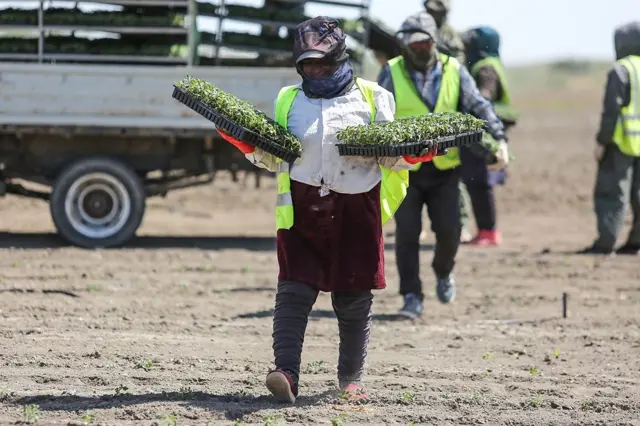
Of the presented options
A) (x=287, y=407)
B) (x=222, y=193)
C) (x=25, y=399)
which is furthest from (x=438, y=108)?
(x=222, y=193)

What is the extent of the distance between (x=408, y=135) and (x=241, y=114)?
2.70 feet

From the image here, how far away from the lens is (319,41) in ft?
20.2

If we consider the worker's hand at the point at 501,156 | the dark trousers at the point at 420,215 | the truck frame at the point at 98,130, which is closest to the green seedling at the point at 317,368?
the dark trousers at the point at 420,215

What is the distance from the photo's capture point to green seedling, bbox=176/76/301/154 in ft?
19.8

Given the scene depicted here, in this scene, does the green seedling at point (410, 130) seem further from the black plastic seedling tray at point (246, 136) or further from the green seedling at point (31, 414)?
the green seedling at point (31, 414)

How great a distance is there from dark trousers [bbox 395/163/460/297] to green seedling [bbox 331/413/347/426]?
3.02 m

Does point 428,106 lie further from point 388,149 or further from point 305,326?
point 305,326

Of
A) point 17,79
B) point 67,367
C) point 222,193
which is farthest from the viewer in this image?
point 222,193

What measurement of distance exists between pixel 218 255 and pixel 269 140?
649 centimetres

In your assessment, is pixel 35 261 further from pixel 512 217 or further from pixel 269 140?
pixel 512 217

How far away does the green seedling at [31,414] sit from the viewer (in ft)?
19.0

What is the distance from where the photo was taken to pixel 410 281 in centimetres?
915

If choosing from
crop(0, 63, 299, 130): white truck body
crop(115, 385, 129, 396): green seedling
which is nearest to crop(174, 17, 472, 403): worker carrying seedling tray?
crop(115, 385, 129, 396): green seedling

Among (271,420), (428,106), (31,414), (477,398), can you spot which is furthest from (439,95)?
(31,414)
